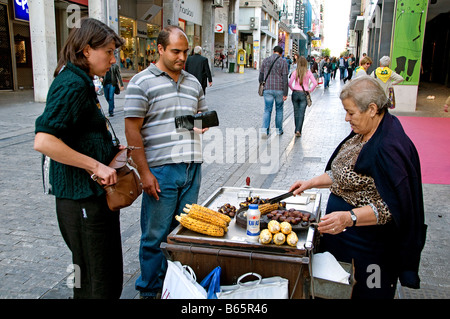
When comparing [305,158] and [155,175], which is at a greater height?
[155,175]

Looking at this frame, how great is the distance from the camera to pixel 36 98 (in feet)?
47.5

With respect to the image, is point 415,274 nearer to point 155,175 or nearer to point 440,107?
point 155,175

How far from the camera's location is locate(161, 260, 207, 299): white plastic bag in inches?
84.0

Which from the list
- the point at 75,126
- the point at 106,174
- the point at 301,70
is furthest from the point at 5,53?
the point at 106,174

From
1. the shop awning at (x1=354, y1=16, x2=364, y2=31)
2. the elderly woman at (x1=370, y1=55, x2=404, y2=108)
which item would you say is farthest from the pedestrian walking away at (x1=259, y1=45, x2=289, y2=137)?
the shop awning at (x1=354, y1=16, x2=364, y2=31)

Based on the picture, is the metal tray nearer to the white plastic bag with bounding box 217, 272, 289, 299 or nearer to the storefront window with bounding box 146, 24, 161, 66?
the white plastic bag with bounding box 217, 272, 289, 299

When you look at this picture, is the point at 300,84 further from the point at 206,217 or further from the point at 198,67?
the point at 206,217

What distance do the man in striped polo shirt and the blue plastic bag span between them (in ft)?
2.71

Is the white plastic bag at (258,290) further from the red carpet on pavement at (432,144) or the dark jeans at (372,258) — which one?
the red carpet on pavement at (432,144)

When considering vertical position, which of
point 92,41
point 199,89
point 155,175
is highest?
point 92,41

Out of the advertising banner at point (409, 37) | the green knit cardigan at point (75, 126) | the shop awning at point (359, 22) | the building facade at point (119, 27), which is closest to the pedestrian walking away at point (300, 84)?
the building facade at point (119, 27)

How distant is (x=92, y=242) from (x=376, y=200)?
1.73m

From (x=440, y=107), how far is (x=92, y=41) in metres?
16.3

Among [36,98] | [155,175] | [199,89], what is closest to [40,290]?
[155,175]
